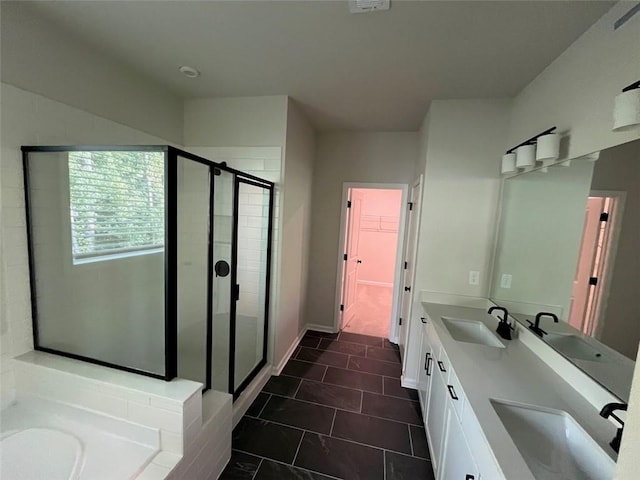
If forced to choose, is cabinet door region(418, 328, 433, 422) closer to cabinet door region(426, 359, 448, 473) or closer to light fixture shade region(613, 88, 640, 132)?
cabinet door region(426, 359, 448, 473)

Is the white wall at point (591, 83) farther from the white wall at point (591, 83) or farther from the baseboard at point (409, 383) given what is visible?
the baseboard at point (409, 383)

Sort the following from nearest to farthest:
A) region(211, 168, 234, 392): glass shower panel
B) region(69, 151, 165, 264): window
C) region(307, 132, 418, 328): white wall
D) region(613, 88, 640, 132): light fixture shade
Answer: region(613, 88, 640, 132): light fixture shade
region(69, 151, 165, 264): window
region(211, 168, 234, 392): glass shower panel
region(307, 132, 418, 328): white wall

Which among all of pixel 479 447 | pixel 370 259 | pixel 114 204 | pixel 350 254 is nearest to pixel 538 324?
pixel 479 447

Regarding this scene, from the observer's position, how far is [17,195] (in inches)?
63.8

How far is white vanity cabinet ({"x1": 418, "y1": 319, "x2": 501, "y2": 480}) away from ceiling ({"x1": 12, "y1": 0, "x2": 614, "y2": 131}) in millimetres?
1869

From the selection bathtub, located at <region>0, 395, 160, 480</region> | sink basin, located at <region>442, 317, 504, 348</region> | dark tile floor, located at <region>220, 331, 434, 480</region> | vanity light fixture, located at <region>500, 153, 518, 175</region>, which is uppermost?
vanity light fixture, located at <region>500, 153, 518, 175</region>

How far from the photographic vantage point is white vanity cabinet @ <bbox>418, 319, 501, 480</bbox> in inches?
46.2

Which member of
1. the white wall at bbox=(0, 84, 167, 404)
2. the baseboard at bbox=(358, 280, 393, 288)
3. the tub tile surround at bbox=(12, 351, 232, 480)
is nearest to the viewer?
the tub tile surround at bbox=(12, 351, 232, 480)

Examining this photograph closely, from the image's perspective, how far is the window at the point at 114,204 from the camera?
5.87 feet

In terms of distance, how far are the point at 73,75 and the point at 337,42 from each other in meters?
1.75

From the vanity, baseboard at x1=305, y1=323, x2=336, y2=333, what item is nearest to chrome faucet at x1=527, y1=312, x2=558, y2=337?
the vanity

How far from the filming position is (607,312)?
1276 mm

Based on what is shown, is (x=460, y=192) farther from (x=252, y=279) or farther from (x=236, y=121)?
(x=236, y=121)

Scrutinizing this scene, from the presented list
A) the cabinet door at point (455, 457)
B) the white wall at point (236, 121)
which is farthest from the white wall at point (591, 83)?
the white wall at point (236, 121)
